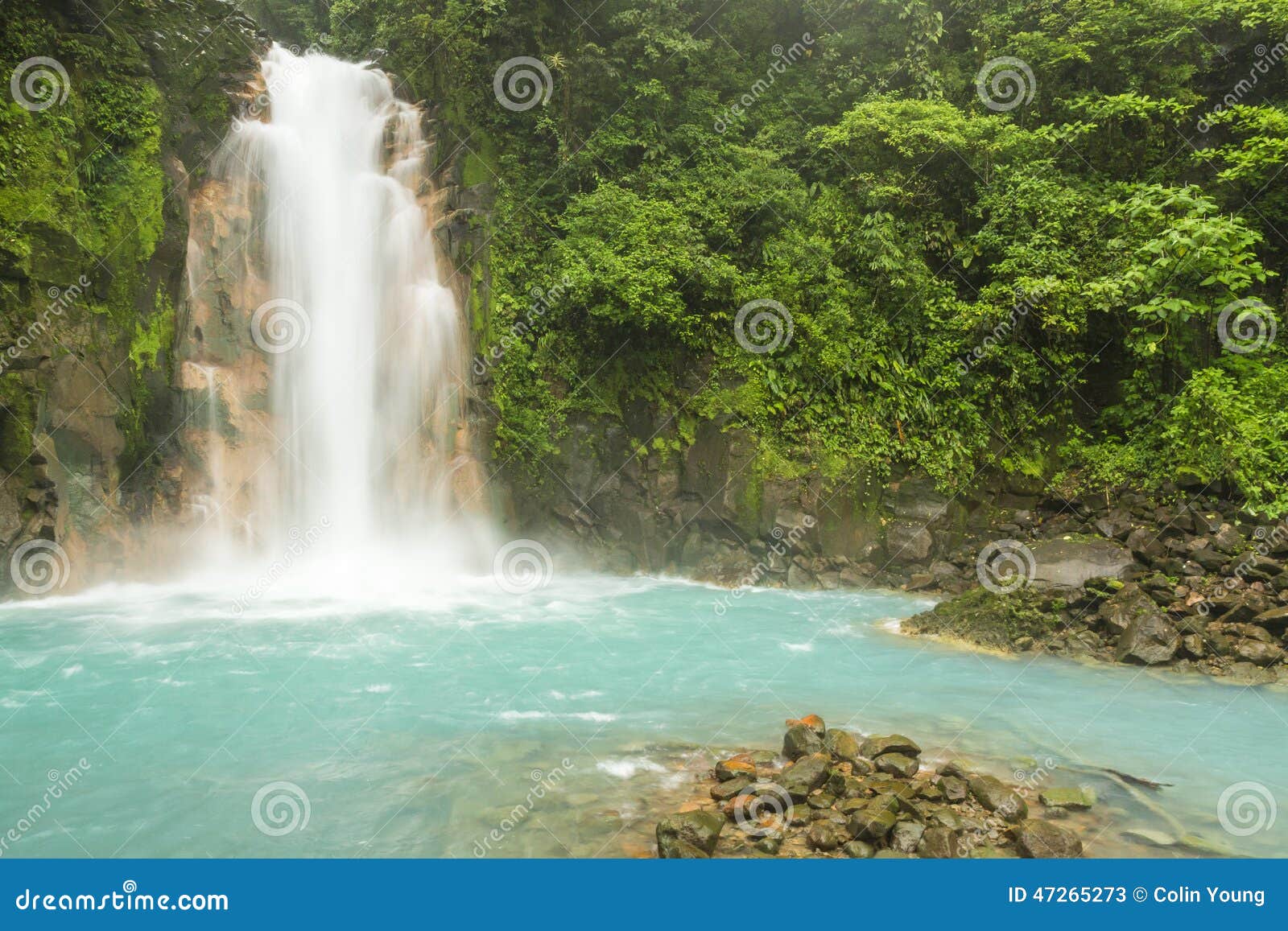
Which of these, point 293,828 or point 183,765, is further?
point 183,765

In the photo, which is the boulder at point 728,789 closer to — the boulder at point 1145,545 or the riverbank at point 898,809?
the riverbank at point 898,809

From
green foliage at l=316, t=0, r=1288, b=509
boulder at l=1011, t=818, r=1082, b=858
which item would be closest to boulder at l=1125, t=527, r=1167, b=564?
green foliage at l=316, t=0, r=1288, b=509

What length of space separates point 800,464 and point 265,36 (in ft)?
46.2

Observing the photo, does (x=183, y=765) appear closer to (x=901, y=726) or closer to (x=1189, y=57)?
(x=901, y=726)

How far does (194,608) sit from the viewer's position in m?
12.2

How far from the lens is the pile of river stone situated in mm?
5309

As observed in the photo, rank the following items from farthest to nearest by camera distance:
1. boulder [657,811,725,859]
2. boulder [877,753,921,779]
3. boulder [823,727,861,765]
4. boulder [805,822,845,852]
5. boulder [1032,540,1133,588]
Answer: boulder [1032,540,1133,588], boulder [823,727,861,765], boulder [877,753,921,779], boulder [805,822,845,852], boulder [657,811,725,859]

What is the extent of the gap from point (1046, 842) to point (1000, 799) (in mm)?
645

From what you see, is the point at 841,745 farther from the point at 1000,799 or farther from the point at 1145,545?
the point at 1145,545

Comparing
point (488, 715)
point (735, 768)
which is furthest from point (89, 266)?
point (735, 768)

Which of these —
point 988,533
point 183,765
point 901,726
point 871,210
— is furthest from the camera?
point 871,210

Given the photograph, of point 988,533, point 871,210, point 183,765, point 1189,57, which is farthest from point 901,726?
point 1189,57

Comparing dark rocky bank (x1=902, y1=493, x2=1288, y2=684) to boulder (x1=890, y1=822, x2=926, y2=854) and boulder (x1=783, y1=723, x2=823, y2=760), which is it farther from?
boulder (x1=890, y1=822, x2=926, y2=854)

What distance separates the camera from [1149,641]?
9797 millimetres
